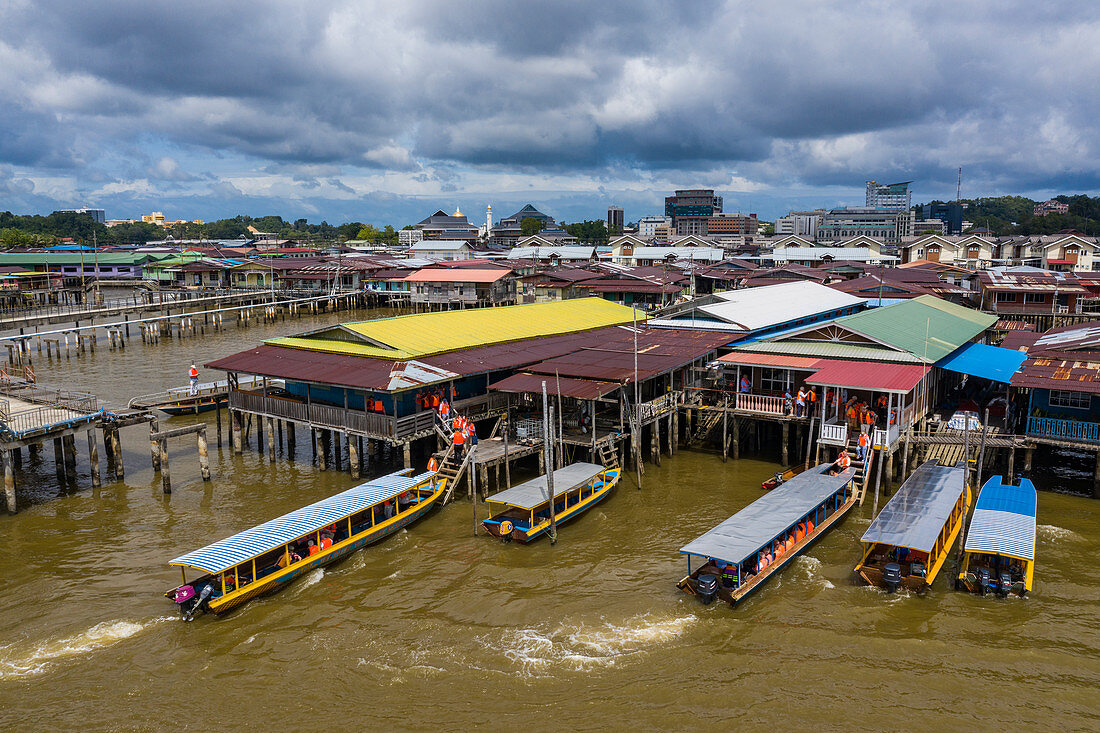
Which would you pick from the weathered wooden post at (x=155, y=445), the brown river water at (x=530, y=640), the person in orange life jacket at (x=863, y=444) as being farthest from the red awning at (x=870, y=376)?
the weathered wooden post at (x=155, y=445)

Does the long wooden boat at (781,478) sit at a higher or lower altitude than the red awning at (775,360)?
lower

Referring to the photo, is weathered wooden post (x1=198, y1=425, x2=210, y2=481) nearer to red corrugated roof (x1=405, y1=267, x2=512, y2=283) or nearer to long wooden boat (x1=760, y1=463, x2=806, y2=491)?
long wooden boat (x1=760, y1=463, x2=806, y2=491)

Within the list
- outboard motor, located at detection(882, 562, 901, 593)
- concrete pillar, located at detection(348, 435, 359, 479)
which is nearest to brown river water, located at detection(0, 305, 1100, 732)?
outboard motor, located at detection(882, 562, 901, 593)

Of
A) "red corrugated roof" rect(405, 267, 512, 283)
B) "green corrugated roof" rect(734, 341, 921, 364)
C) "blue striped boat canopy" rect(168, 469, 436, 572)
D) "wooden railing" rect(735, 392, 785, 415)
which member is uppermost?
"red corrugated roof" rect(405, 267, 512, 283)

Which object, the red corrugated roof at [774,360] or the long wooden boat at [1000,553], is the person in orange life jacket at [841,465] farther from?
the long wooden boat at [1000,553]

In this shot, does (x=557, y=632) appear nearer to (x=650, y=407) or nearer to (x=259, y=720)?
(x=259, y=720)

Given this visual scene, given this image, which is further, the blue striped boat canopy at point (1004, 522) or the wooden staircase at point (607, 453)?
the wooden staircase at point (607, 453)
